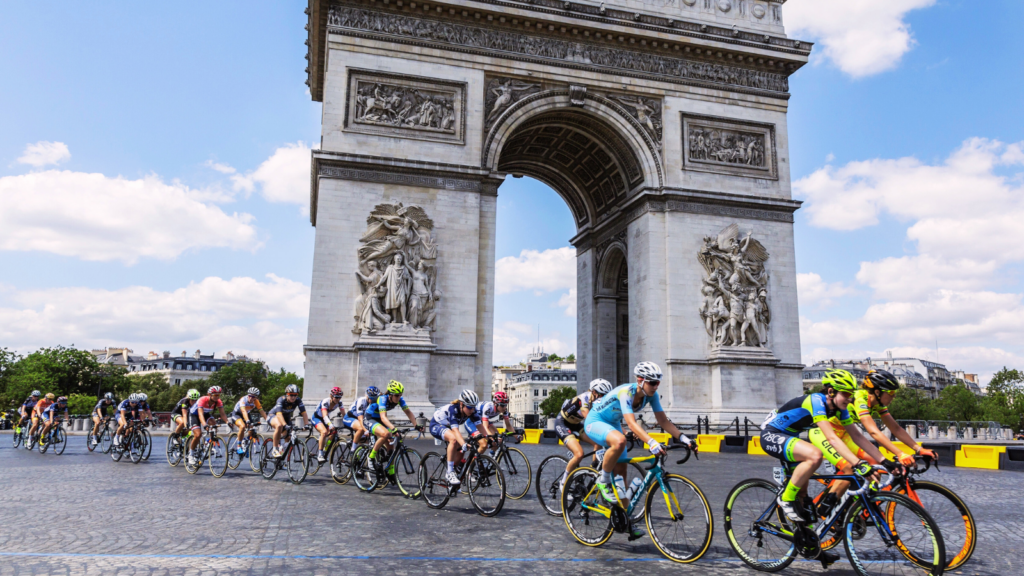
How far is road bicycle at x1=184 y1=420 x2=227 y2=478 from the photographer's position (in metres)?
12.5

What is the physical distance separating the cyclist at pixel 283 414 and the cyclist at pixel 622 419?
20.6 ft

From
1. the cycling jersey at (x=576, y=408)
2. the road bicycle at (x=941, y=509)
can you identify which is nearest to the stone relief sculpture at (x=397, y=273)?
the cycling jersey at (x=576, y=408)

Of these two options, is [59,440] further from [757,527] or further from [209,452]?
[757,527]

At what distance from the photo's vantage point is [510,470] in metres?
9.85

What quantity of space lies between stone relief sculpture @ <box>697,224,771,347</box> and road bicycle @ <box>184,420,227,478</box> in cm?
1687

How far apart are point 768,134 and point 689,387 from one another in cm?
1019

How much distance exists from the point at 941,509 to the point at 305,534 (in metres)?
5.66

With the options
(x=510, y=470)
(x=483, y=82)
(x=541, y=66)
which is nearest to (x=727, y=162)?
(x=541, y=66)

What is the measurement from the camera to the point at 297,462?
37.9 feet

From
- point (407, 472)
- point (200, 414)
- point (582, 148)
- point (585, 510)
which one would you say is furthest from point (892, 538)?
point (582, 148)

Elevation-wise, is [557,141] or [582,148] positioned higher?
[557,141]

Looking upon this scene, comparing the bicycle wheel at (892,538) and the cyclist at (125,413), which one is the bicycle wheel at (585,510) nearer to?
the bicycle wheel at (892,538)

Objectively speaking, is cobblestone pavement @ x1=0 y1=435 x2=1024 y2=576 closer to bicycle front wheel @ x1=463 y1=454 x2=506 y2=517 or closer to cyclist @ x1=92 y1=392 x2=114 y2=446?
bicycle front wheel @ x1=463 y1=454 x2=506 y2=517

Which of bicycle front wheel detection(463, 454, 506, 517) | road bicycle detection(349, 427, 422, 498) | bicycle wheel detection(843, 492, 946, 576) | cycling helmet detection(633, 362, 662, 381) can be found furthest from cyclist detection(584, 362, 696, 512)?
road bicycle detection(349, 427, 422, 498)
